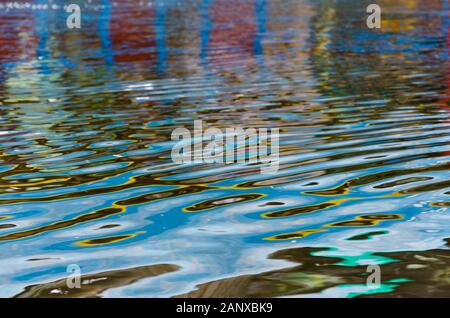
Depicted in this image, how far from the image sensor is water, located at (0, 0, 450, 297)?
5496mm

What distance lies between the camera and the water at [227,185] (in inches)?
216

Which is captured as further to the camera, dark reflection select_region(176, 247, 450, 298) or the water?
the water

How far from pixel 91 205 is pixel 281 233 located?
1.73 metres

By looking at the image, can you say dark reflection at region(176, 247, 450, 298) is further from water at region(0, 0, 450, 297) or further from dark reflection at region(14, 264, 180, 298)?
dark reflection at region(14, 264, 180, 298)

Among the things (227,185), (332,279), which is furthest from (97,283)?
(227,185)

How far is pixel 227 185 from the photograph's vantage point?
305 inches

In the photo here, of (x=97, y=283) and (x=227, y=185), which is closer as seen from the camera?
(x=97, y=283)

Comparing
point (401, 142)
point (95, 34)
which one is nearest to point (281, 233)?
point (401, 142)

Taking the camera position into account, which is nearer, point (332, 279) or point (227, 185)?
point (332, 279)

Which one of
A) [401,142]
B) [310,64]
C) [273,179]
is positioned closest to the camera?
[273,179]

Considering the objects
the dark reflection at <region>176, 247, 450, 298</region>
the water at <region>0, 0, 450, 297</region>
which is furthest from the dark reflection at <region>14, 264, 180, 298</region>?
the dark reflection at <region>176, 247, 450, 298</region>

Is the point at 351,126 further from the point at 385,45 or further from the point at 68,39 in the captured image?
the point at 68,39

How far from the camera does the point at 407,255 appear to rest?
573 cm

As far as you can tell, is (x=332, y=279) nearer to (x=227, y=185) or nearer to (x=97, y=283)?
(x=97, y=283)
